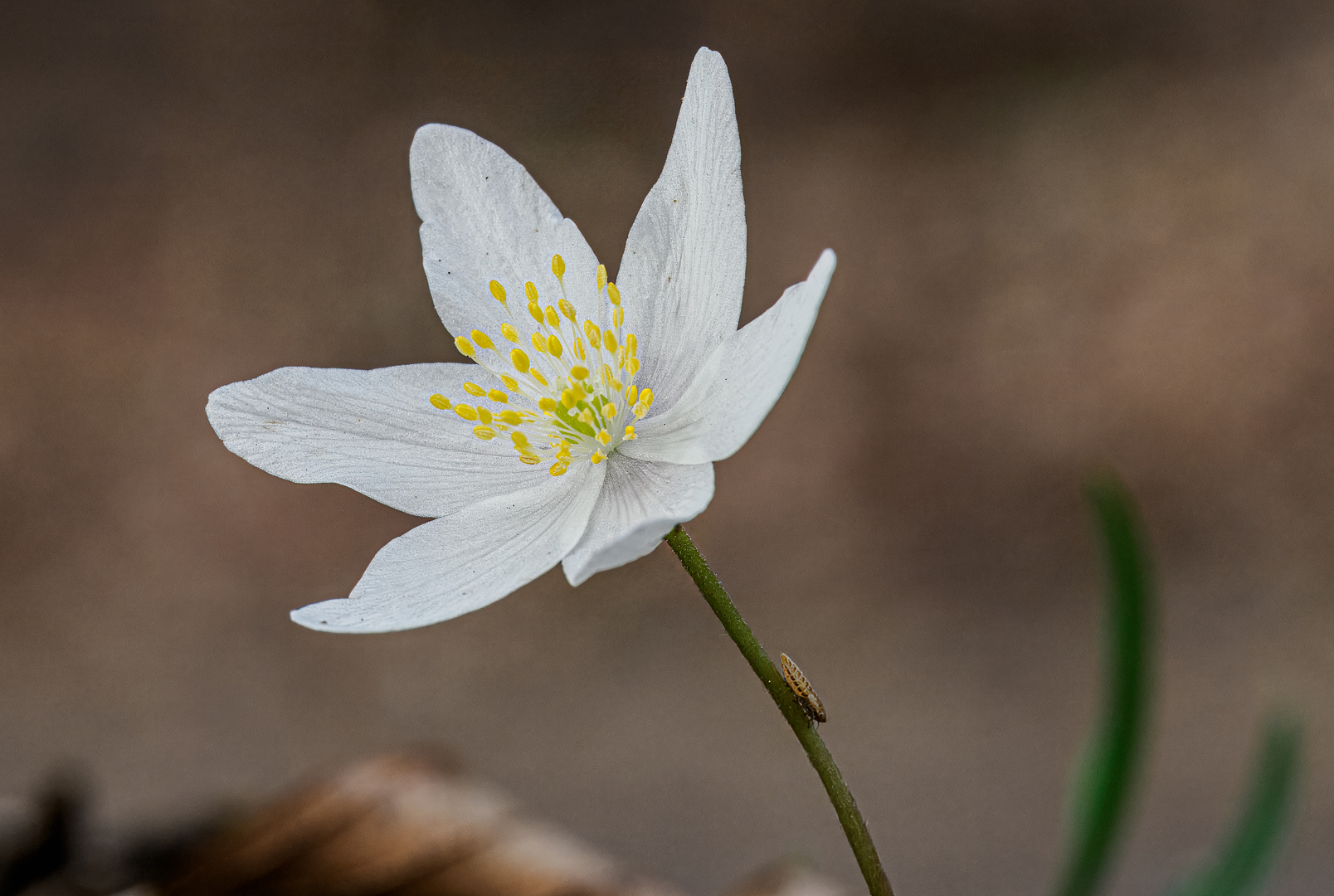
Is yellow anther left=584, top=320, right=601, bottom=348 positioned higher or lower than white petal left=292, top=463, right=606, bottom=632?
higher

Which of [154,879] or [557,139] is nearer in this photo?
[154,879]

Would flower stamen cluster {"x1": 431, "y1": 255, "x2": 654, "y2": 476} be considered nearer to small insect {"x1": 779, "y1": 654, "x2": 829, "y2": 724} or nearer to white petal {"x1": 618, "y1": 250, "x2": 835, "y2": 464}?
white petal {"x1": 618, "y1": 250, "x2": 835, "y2": 464}

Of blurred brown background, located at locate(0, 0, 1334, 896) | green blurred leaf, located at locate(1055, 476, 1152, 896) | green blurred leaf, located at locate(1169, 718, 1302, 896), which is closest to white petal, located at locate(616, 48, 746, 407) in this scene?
green blurred leaf, located at locate(1055, 476, 1152, 896)

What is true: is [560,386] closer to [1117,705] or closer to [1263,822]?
[1117,705]

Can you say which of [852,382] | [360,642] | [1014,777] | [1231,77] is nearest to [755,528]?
[852,382]

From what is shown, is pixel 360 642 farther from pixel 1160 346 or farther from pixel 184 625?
pixel 1160 346

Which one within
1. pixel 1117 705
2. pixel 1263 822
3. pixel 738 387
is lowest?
pixel 1263 822

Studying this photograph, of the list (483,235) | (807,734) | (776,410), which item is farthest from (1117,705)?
(776,410)
